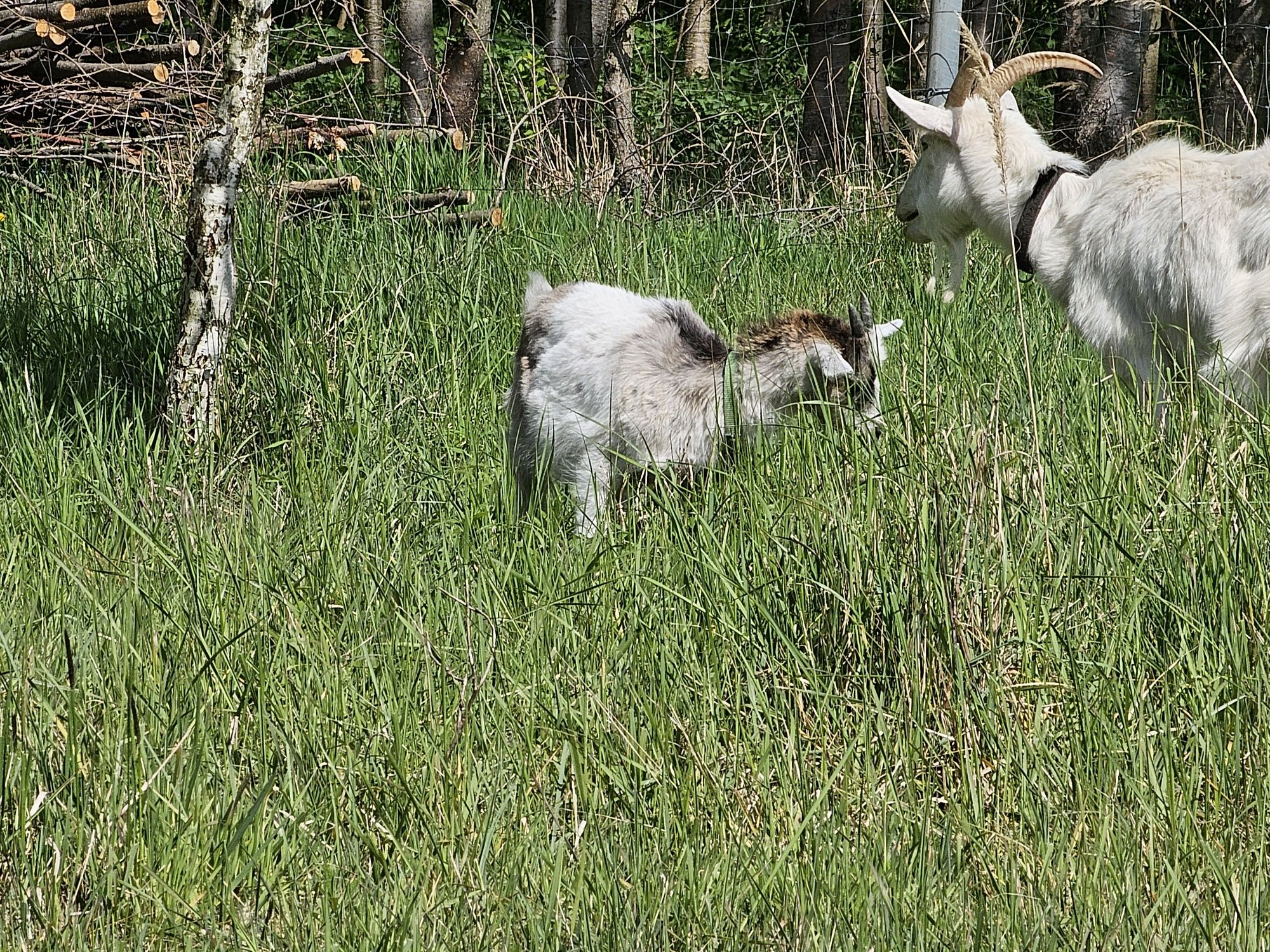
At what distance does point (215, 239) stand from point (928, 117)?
2772 mm

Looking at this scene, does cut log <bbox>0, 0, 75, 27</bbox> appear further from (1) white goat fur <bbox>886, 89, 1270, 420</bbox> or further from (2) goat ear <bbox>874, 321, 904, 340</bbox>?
(2) goat ear <bbox>874, 321, 904, 340</bbox>

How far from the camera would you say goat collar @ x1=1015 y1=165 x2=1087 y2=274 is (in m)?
4.90

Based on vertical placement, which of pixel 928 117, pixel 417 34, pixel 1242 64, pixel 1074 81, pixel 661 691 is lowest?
pixel 661 691

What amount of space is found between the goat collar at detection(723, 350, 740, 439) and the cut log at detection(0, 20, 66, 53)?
5597 mm

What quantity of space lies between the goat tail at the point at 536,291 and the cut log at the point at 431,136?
10.4ft

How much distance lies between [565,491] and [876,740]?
5.25 feet

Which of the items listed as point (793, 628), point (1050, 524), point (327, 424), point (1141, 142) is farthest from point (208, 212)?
A: point (1141, 142)

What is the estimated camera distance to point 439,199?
270 inches

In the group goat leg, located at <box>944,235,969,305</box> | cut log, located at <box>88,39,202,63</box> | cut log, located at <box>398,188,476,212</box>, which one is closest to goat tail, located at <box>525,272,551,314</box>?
goat leg, located at <box>944,235,969,305</box>

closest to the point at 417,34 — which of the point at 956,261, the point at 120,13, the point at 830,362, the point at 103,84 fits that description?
the point at 103,84

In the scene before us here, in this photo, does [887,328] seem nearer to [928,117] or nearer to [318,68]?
[928,117]

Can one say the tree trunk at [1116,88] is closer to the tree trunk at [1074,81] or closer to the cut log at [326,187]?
the tree trunk at [1074,81]

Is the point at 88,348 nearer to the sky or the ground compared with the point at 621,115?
nearer to the ground

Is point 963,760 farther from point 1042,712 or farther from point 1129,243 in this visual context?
point 1129,243
